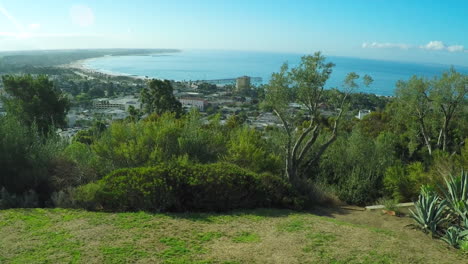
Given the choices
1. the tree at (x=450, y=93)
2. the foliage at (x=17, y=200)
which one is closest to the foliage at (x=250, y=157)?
the foliage at (x=17, y=200)

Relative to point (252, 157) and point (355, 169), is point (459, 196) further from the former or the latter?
point (252, 157)

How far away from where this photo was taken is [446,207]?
6523mm

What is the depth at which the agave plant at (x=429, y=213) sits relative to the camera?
5.99 metres

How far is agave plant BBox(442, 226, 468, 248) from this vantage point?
5.29 meters

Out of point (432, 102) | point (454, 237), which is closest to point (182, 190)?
point (454, 237)

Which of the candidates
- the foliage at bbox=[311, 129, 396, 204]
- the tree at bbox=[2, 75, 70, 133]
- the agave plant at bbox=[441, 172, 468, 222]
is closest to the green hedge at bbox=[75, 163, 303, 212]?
the foliage at bbox=[311, 129, 396, 204]

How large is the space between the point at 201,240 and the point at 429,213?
395cm

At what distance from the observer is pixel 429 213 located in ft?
19.7

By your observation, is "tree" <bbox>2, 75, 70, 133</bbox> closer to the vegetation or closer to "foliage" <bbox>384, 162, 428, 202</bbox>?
the vegetation

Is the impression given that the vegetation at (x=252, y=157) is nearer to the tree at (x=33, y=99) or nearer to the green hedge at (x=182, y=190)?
the green hedge at (x=182, y=190)

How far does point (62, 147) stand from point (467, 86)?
44.8 feet

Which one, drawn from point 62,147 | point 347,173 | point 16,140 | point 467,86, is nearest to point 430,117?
point 467,86

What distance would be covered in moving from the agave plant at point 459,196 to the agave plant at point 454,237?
40 cm

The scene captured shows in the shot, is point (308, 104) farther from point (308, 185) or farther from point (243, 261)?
point (243, 261)
